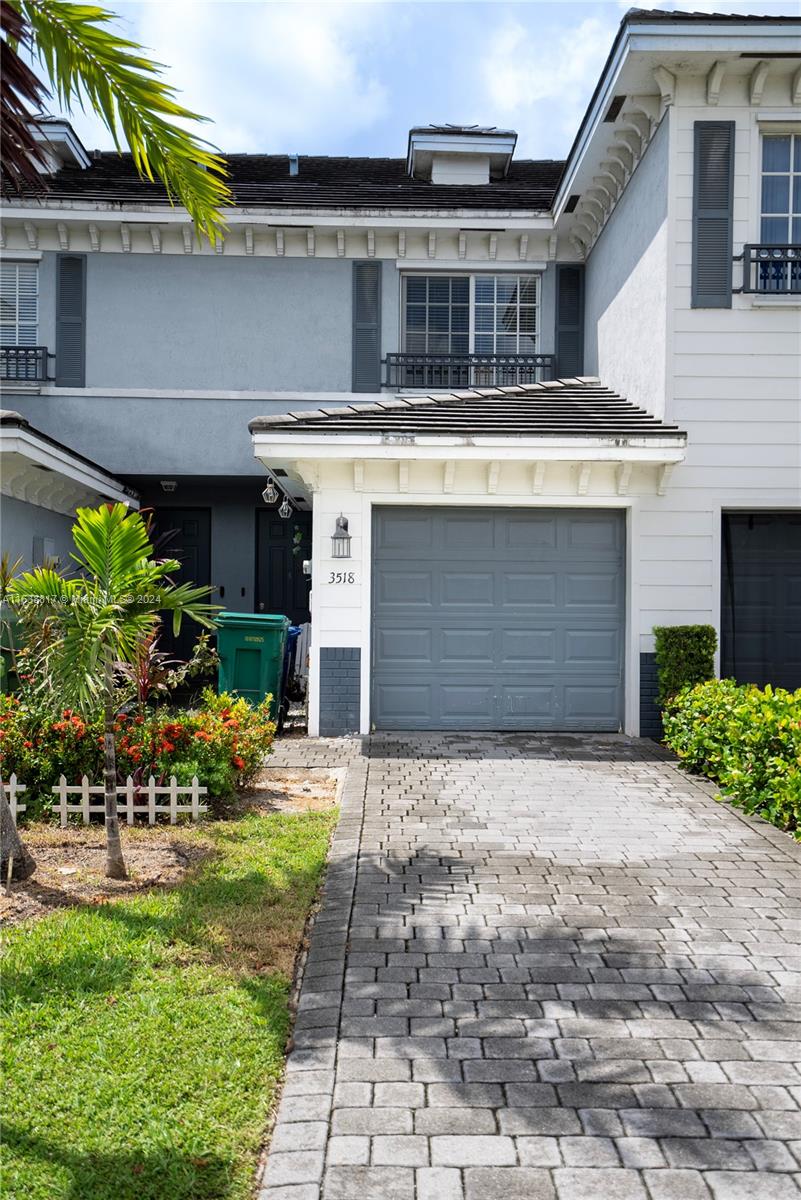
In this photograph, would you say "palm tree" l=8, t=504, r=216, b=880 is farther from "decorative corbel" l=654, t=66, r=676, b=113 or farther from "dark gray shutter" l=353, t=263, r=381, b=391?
"dark gray shutter" l=353, t=263, r=381, b=391

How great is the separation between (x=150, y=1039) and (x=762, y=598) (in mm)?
9780

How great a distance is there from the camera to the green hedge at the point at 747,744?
723 cm

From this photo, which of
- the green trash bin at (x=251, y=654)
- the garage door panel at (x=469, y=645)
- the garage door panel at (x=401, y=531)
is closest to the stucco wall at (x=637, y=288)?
the garage door panel at (x=401, y=531)

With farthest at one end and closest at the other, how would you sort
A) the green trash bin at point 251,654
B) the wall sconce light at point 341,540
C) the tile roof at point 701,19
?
the green trash bin at point 251,654
the wall sconce light at point 341,540
the tile roof at point 701,19

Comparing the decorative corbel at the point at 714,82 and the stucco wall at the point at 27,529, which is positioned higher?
the decorative corbel at the point at 714,82

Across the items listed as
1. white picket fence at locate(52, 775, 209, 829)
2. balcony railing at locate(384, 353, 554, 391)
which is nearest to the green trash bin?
white picket fence at locate(52, 775, 209, 829)

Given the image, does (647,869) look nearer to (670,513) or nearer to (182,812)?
(182,812)

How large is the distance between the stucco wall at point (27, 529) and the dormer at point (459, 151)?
9248 mm

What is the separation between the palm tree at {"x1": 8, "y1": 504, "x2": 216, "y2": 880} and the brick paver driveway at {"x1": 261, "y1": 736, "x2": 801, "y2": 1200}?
5.91 feet

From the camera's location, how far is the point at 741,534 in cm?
1163

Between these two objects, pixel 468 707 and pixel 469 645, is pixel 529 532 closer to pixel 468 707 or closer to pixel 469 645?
pixel 469 645

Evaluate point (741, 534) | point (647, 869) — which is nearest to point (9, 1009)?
point (647, 869)

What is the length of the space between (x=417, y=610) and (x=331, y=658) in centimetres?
119

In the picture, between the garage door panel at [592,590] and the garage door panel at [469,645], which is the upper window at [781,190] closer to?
the garage door panel at [592,590]
